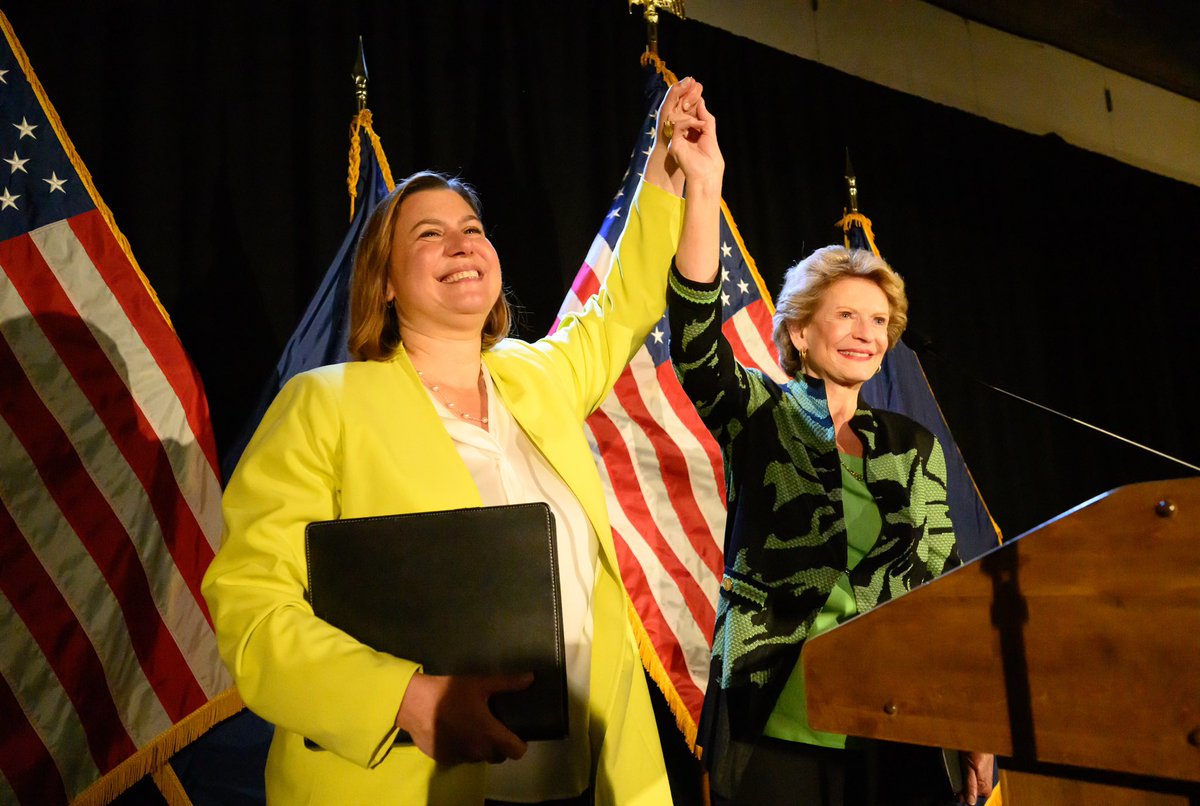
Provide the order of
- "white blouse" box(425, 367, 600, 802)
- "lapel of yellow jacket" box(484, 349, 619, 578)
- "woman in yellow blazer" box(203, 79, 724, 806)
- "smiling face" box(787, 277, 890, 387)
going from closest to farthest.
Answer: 1. "woman in yellow blazer" box(203, 79, 724, 806)
2. "white blouse" box(425, 367, 600, 802)
3. "lapel of yellow jacket" box(484, 349, 619, 578)
4. "smiling face" box(787, 277, 890, 387)

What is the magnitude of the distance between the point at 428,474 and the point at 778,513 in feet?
2.28

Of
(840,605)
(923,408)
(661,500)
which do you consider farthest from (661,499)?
(923,408)

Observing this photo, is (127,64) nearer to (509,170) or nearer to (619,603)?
(509,170)

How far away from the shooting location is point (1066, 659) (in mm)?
865

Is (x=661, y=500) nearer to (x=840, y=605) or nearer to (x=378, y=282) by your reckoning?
(x=840, y=605)

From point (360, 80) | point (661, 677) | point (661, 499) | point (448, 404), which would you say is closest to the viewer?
point (448, 404)

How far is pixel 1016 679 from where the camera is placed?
890 mm

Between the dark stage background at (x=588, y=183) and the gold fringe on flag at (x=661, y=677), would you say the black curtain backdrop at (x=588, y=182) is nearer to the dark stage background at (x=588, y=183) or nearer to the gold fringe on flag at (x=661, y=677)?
the dark stage background at (x=588, y=183)

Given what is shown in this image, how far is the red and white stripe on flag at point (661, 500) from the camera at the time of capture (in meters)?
2.38

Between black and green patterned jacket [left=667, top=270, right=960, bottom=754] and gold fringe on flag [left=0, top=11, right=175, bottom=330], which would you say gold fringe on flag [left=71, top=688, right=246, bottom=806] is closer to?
gold fringe on flag [left=0, top=11, right=175, bottom=330]

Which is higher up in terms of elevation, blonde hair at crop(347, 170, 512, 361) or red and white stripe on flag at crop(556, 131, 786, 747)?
blonde hair at crop(347, 170, 512, 361)

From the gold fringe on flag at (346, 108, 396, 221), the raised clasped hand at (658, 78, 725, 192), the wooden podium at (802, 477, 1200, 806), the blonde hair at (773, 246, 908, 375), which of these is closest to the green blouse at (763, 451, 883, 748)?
→ the blonde hair at (773, 246, 908, 375)

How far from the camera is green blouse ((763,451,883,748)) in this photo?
153 centimetres

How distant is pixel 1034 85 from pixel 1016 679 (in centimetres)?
461
